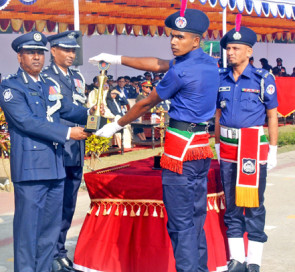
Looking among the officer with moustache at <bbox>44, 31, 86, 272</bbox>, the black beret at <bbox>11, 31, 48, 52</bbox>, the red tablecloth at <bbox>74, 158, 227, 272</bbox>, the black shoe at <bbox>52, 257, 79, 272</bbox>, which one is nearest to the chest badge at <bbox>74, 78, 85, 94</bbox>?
the officer with moustache at <bbox>44, 31, 86, 272</bbox>

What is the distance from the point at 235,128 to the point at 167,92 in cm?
114

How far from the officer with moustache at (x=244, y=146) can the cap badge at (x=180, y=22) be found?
100 cm

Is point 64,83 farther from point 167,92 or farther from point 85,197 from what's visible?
point 85,197

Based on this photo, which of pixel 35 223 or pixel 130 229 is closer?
pixel 35 223

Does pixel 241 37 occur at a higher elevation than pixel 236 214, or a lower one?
higher

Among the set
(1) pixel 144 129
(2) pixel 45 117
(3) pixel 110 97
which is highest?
(2) pixel 45 117

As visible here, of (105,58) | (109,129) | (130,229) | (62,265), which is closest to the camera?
(109,129)

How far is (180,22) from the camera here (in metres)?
4.46

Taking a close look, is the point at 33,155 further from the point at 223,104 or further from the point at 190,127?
the point at 223,104

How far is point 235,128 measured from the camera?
529 cm

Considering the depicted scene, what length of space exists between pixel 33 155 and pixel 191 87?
1.26 meters

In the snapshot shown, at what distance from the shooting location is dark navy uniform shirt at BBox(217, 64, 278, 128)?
5.25 meters

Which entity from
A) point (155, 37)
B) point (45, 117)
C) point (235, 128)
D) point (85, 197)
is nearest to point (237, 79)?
point (235, 128)

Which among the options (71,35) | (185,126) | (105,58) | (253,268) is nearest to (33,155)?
(105,58)
